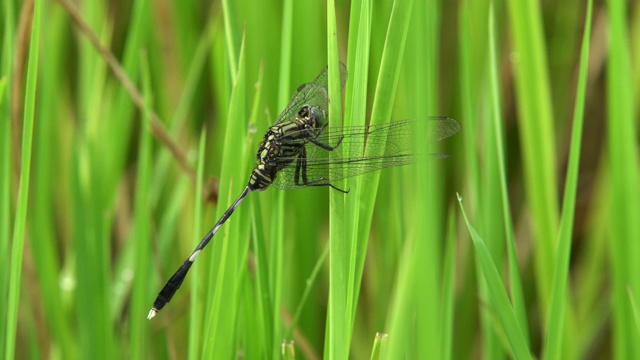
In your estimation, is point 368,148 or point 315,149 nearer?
point 368,148

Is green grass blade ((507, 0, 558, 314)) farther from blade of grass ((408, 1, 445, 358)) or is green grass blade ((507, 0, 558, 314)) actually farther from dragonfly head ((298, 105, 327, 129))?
blade of grass ((408, 1, 445, 358))

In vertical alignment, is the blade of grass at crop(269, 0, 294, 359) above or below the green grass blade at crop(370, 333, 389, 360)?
above

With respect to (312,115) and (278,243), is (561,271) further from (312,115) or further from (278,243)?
(312,115)

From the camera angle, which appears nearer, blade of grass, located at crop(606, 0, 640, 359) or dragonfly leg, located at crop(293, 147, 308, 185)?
blade of grass, located at crop(606, 0, 640, 359)

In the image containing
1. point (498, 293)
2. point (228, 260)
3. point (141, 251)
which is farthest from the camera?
point (141, 251)

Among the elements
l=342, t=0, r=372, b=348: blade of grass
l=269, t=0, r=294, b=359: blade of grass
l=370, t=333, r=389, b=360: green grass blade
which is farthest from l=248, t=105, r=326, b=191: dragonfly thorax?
l=370, t=333, r=389, b=360: green grass blade

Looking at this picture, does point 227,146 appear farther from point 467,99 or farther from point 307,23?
point 307,23

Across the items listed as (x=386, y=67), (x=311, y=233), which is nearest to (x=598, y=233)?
(x=311, y=233)

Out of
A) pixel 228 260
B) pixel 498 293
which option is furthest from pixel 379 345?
pixel 228 260
